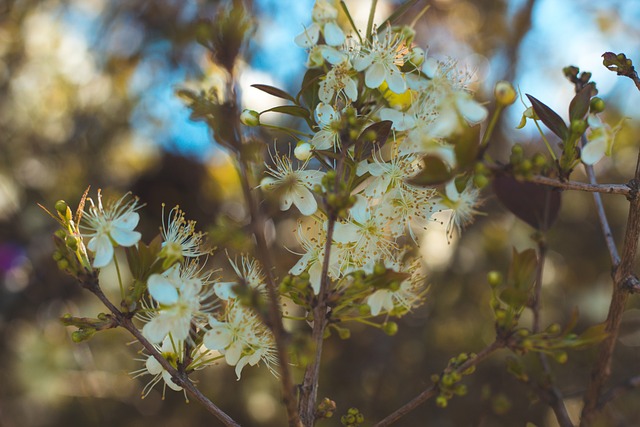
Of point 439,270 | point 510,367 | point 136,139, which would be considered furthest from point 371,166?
point 136,139

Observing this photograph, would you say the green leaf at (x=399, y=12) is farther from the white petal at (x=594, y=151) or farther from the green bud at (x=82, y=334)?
the green bud at (x=82, y=334)

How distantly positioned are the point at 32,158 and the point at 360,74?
2.33 meters

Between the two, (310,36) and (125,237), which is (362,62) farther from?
(125,237)

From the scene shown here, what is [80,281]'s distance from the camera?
796mm

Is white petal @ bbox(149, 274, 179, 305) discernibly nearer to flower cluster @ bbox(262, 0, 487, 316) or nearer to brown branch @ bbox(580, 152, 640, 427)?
flower cluster @ bbox(262, 0, 487, 316)

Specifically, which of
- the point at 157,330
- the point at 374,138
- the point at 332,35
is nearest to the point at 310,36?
the point at 332,35

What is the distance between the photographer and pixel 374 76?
850 mm

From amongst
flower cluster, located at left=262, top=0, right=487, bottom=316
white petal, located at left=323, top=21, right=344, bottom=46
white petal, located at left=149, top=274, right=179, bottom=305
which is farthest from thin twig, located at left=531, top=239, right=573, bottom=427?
white petal, located at left=149, top=274, right=179, bottom=305

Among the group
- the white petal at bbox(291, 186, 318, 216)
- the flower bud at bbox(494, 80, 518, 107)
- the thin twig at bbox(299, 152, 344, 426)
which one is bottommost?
the thin twig at bbox(299, 152, 344, 426)

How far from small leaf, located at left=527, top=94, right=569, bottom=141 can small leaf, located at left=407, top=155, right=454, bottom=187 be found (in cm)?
23

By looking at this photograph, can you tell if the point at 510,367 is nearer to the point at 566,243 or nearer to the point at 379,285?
the point at 379,285

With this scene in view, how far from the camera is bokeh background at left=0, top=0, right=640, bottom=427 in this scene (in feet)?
7.34

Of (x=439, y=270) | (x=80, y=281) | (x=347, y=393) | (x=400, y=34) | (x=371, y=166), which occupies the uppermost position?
(x=400, y=34)

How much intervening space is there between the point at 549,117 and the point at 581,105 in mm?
42
